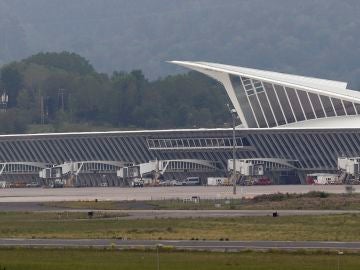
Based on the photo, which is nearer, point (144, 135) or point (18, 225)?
point (18, 225)

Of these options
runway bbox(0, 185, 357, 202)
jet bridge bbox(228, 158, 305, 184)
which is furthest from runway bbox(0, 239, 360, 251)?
jet bridge bbox(228, 158, 305, 184)

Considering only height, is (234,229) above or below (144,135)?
below

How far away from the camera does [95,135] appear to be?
175m

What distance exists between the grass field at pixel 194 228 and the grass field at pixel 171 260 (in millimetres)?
8877

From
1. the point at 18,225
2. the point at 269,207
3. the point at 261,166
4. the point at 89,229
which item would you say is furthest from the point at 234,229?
the point at 261,166

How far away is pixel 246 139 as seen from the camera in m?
164

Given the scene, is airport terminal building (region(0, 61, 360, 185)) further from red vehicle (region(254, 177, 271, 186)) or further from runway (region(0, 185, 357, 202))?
runway (region(0, 185, 357, 202))

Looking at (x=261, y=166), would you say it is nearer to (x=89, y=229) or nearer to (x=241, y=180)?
(x=241, y=180)

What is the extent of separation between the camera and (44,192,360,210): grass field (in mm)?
107750

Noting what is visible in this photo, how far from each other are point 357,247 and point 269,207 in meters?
35.4

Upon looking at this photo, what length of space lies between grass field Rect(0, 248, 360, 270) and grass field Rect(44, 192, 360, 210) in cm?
3556

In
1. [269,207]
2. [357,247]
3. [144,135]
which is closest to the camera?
[357,247]

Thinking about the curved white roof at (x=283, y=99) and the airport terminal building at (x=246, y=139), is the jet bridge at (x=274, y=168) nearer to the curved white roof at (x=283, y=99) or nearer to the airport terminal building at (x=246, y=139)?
the airport terminal building at (x=246, y=139)

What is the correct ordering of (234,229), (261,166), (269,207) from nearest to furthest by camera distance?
(234,229)
(269,207)
(261,166)
